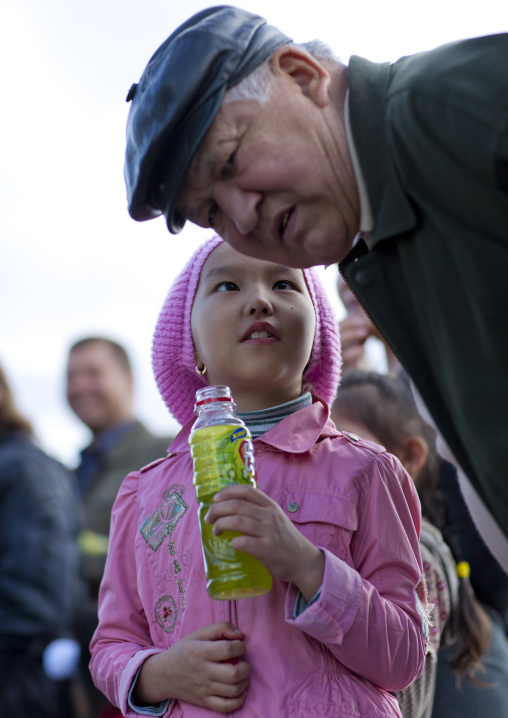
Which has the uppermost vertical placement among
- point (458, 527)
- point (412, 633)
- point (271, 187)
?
point (271, 187)

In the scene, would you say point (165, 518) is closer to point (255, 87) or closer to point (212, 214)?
point (212, 214)

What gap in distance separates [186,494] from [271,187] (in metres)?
0.79

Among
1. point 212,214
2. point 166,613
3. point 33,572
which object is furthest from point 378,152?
point 33,572

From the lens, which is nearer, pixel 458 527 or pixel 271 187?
pixel 271 187

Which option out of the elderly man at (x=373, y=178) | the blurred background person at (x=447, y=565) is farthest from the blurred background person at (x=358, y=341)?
the elderly man at (x=373, y=178)

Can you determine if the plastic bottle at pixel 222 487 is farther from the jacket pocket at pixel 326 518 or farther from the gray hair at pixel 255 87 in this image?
the gray hair at pixel 255 87

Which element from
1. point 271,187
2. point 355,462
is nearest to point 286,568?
point 355,462

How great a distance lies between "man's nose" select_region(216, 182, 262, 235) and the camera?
61.6 inches

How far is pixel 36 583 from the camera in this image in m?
3.38

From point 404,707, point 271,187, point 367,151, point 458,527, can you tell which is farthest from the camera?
point 458,527

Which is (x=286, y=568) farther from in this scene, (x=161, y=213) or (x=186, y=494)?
(x=161, y=213)

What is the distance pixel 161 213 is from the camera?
67.3 inches

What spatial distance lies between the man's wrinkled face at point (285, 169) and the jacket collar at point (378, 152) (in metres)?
0.07

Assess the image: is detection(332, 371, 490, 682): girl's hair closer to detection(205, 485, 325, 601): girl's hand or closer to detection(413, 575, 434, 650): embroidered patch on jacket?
detection(413, 575, 434, 650): embroidered patch on jacket
